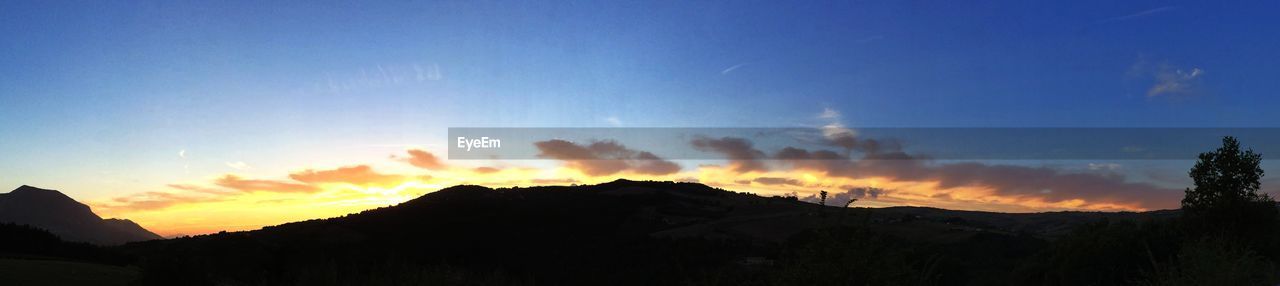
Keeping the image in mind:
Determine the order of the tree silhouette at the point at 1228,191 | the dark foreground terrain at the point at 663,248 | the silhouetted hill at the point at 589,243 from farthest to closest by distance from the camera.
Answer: the tree silhouette at the point at 1228,191 → the silhouetted hill at the point at 589,243 → the dark foreground terrain at the point at 663,248

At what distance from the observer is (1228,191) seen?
48344 millimetres

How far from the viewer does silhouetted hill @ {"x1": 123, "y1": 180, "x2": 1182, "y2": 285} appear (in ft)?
68.0

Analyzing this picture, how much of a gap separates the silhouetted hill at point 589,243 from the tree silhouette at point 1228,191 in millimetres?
9555

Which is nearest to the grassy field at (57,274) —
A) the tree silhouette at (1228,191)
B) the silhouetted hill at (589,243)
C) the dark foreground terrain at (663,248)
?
the dark foreground terrain at (663,248)

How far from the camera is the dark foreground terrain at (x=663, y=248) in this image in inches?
614

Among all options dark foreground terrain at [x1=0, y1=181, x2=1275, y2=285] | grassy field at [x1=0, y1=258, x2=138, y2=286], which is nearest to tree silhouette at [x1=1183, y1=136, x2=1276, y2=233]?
dark foreground terrain at [x1=0, y1=181, x2=1275, y2=285]

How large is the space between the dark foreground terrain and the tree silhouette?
123 inches

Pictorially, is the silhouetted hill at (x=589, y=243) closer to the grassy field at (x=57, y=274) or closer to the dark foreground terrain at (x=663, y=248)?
the dark foreground terrain at (x=663, y=248)

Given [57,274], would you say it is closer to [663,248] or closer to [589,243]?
[663,248]

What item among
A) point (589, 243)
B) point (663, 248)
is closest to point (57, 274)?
point (663, 248)

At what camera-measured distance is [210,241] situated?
68750mm

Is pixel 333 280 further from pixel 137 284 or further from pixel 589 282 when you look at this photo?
pixel 589 282

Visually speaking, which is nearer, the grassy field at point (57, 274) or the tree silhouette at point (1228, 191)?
the grassy field at point (57, 274)

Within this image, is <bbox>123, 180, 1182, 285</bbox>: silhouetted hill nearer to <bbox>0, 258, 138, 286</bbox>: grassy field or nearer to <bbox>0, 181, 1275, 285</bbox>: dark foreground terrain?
<bbox>0, 181, 1275, 285</bbox>: dark foreground terrain
